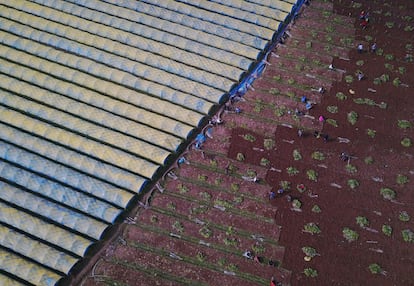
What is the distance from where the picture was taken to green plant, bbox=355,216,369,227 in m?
29.4

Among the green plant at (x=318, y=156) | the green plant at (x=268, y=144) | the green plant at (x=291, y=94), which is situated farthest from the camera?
the green plant at (x=291, y=94)

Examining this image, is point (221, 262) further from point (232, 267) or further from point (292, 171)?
point (292, 171)

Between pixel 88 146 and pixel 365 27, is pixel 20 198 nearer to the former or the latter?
pixel 88 146

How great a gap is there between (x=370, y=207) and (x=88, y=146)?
23387mm

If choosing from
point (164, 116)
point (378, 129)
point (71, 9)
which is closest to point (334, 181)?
point (378, 129)

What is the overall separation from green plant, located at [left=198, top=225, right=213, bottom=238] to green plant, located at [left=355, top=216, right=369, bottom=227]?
36.5 feet

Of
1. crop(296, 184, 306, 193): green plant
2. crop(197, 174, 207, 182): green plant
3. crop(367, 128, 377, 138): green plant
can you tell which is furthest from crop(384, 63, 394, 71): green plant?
crop(197, 174, 207, 182): green plant

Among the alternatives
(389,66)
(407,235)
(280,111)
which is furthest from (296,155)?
(389,66)

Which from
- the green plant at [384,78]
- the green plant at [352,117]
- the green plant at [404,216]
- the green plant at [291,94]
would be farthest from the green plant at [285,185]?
the green plant at [384,78]

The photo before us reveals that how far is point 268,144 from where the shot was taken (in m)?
33.3

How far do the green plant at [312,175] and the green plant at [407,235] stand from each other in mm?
7293

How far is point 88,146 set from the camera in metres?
33.3

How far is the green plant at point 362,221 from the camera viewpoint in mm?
29406

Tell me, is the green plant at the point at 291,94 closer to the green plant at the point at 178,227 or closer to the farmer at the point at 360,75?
the farmer at the point at 360,75
